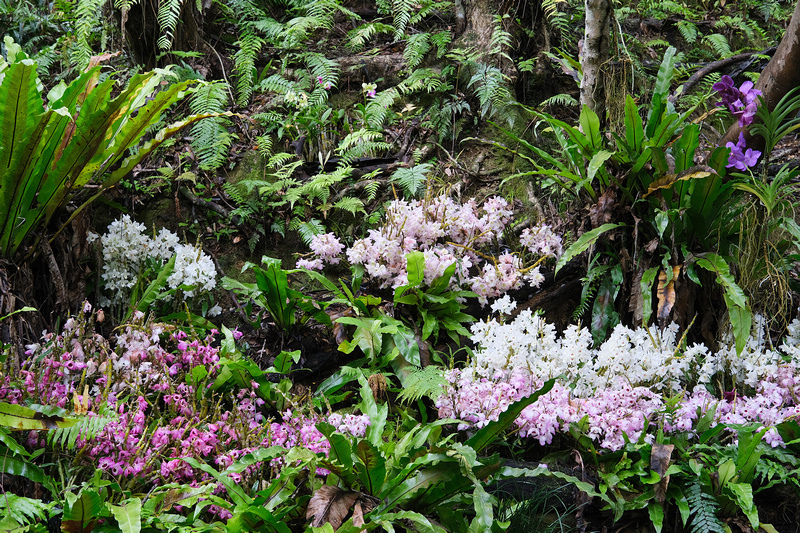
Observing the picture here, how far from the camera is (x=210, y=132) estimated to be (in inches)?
161

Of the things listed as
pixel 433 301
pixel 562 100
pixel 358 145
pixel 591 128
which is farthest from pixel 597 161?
pixel 358 145

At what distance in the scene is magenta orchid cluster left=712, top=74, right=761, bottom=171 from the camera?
9.55 feet

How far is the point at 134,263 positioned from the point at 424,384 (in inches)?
72.1

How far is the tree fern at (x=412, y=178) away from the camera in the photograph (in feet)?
12.3

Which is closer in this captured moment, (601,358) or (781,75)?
(601,358)

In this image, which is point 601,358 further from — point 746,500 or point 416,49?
point 416,49

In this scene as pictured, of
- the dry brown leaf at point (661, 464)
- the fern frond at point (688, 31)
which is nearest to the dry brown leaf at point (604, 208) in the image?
the dry brown leaf at point (661, 464)

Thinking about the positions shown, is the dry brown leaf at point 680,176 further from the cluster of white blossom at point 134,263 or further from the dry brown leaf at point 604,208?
the cluster of white blossom at point 134,263

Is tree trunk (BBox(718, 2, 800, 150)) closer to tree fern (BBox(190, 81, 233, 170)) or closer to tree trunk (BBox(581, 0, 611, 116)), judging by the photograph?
tree trunk (BBox(581, 0, 611, 116))

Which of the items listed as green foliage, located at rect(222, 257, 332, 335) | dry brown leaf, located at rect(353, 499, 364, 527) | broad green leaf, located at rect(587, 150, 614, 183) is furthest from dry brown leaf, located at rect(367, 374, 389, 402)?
broad green leaf, located at rect(587, 150, 614, 183)

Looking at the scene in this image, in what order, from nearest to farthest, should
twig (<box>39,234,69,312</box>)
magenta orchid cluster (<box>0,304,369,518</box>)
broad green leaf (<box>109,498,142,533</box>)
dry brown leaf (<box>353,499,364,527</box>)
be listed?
broad green leaf (<box>109,498,142,533</box>)
dry brown leaf (<box>353,499,364,527</box>)
magenta orchid cluster (<box>0,304,369,518</box>)
twig (<box>39,234,69,312</box>)

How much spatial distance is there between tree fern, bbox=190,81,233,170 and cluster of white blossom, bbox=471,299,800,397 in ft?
7.50

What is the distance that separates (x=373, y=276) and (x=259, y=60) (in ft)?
9.30

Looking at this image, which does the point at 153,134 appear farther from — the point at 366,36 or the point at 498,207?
the point at 498,207
